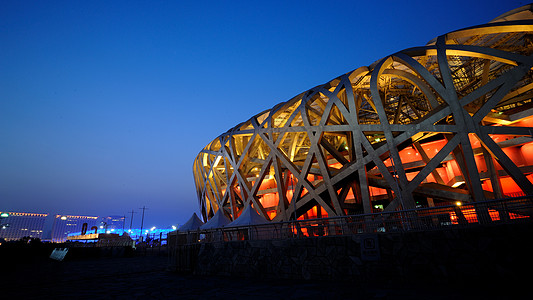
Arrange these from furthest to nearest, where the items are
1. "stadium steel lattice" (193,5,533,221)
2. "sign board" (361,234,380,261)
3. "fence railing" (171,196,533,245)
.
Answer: "stadium steel lattice" (193,5,533,221) < "sign board" (361,234,380,261) < "fence railing" (171,196,533,245)

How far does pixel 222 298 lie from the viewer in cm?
711

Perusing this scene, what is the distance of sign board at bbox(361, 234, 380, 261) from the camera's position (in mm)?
8497

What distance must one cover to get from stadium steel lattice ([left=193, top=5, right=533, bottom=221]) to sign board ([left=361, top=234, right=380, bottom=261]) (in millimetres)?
6539

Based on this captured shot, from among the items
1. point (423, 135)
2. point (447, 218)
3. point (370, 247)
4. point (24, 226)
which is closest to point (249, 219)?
point (370, 247)

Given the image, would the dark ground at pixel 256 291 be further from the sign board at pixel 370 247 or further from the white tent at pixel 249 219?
the white tent at pixel 249 219

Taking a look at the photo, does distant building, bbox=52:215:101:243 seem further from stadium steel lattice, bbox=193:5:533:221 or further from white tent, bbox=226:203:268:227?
white tent, bbox=226:203:268:227

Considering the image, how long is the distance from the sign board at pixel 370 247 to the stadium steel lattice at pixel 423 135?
6.54 meters

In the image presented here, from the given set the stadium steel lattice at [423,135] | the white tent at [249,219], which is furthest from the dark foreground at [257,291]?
the stadium steel lattice at [423,135]

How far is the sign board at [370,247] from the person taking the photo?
27.9ft

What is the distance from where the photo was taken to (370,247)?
862cm

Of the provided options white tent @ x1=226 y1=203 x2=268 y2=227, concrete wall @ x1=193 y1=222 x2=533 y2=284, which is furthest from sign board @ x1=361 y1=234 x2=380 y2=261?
white tent @ x1=226 y1=203 x2=268 y2=227

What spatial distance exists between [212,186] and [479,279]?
24.3 metres

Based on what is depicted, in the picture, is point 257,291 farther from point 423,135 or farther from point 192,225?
point 423,135

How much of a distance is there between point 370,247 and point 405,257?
41.4 inches
